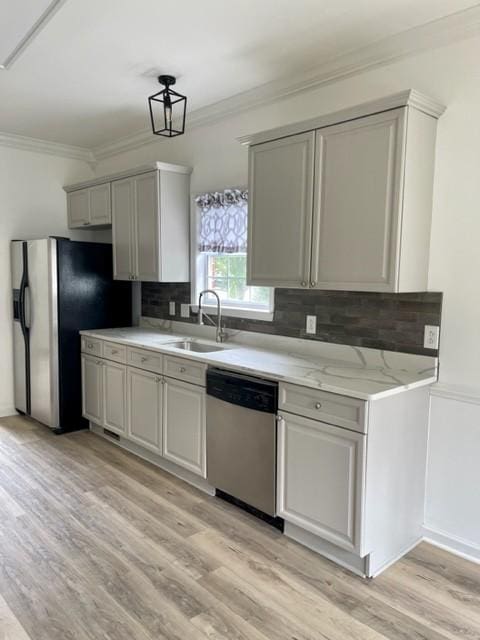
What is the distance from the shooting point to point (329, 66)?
9.26 ft

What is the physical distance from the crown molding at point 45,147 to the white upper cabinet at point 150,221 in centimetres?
83

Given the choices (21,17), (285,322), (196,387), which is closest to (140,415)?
(196,387)

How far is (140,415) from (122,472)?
0.42m

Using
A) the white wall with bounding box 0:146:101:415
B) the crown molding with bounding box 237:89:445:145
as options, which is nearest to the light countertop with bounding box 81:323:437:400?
the crown molding with bounding box 237:89:445:145

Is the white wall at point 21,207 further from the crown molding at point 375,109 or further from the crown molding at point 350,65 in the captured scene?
the crown molding at point 375,109

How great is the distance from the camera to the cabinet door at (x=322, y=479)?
7.34 ft

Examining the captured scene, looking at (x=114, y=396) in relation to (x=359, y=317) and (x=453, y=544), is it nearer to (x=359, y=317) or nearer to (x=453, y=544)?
(x=359, y=317)

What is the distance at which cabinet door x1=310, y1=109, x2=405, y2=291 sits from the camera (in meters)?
2.30

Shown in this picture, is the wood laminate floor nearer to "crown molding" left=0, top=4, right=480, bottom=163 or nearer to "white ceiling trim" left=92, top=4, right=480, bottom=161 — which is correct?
"crown molding" left=0, top=4, right=480, bottom=163

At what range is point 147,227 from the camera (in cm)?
391

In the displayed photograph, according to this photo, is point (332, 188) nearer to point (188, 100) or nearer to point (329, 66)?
point (329, 66)

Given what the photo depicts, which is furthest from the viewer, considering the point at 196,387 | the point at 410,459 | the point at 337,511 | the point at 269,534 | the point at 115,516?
the point at 196,387

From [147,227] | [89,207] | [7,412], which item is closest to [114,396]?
[147,227]

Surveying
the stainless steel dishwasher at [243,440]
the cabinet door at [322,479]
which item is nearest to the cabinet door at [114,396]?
the stainless steel dishwasher at [243,440]
